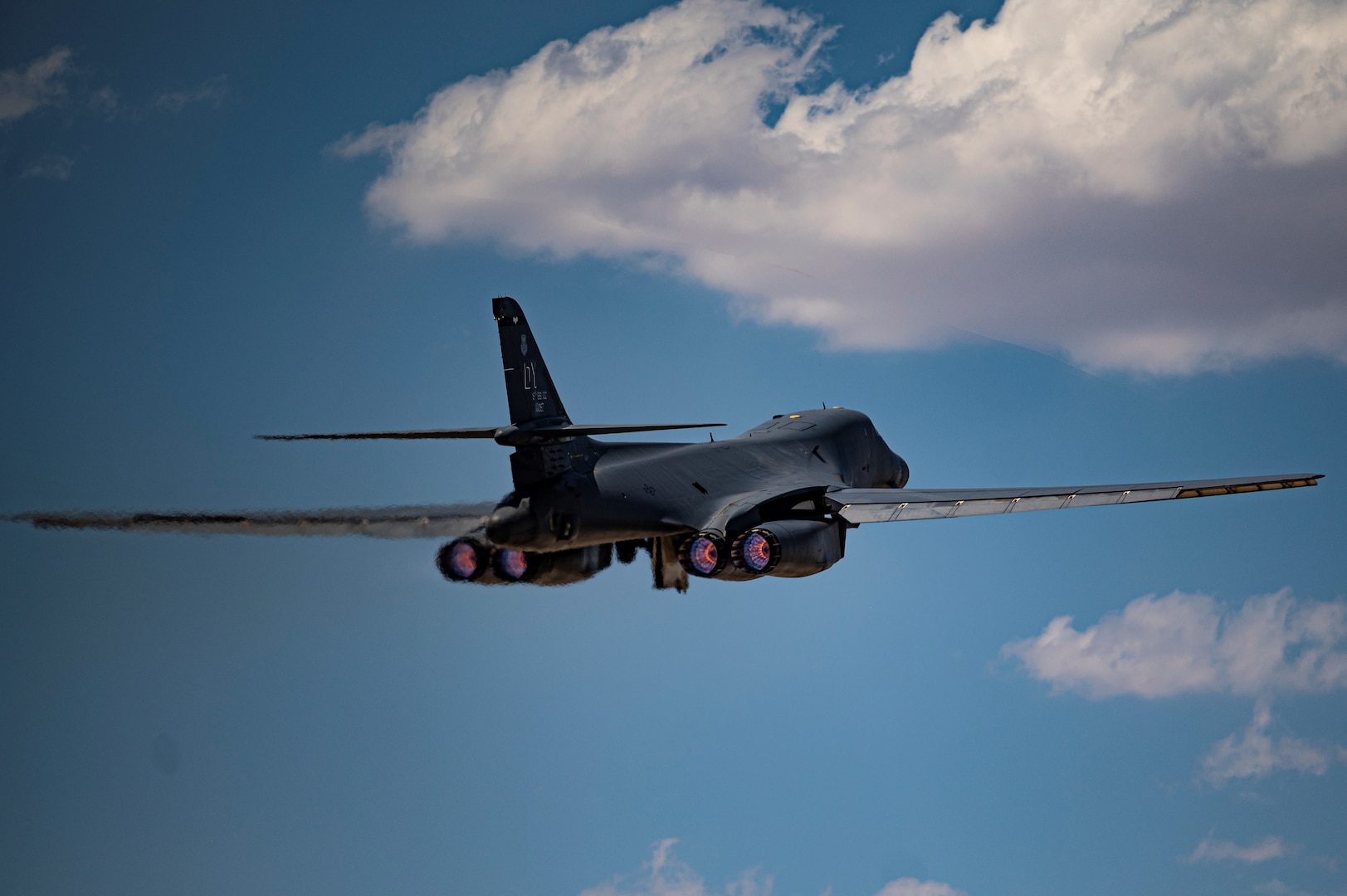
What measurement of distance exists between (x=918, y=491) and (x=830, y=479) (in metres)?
2.61

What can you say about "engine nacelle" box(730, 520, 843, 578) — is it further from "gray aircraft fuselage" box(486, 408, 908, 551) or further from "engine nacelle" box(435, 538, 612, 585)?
"engine nacelle" box(435, 538, 612, 585)

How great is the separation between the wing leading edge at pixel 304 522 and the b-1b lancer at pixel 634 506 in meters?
0.02

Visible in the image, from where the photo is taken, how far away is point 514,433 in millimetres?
19734

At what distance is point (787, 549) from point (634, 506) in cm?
289

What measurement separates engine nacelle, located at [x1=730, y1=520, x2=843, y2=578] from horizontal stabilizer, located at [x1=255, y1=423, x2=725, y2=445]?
3550 millimetres

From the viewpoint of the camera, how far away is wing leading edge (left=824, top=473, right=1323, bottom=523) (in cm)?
2319

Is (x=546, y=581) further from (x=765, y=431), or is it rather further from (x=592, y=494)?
(x=765, y=431)

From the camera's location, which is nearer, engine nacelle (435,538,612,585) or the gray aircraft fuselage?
the gray aircraft fuselage

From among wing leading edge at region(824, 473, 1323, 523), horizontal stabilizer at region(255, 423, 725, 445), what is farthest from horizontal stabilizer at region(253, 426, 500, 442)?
wing leading edge at region(824, 473, 1323, 523)

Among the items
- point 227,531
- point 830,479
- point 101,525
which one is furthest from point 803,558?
point 101,525

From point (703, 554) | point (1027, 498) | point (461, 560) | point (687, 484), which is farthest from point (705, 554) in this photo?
point (1027, 498)

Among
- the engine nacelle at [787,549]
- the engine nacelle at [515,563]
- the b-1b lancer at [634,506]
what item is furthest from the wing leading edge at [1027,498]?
the engine nacelle at [515,563]

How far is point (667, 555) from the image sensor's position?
24.1m

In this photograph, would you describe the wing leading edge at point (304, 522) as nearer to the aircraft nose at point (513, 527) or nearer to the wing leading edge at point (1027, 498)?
the aircraft nose at point (513, 527)
